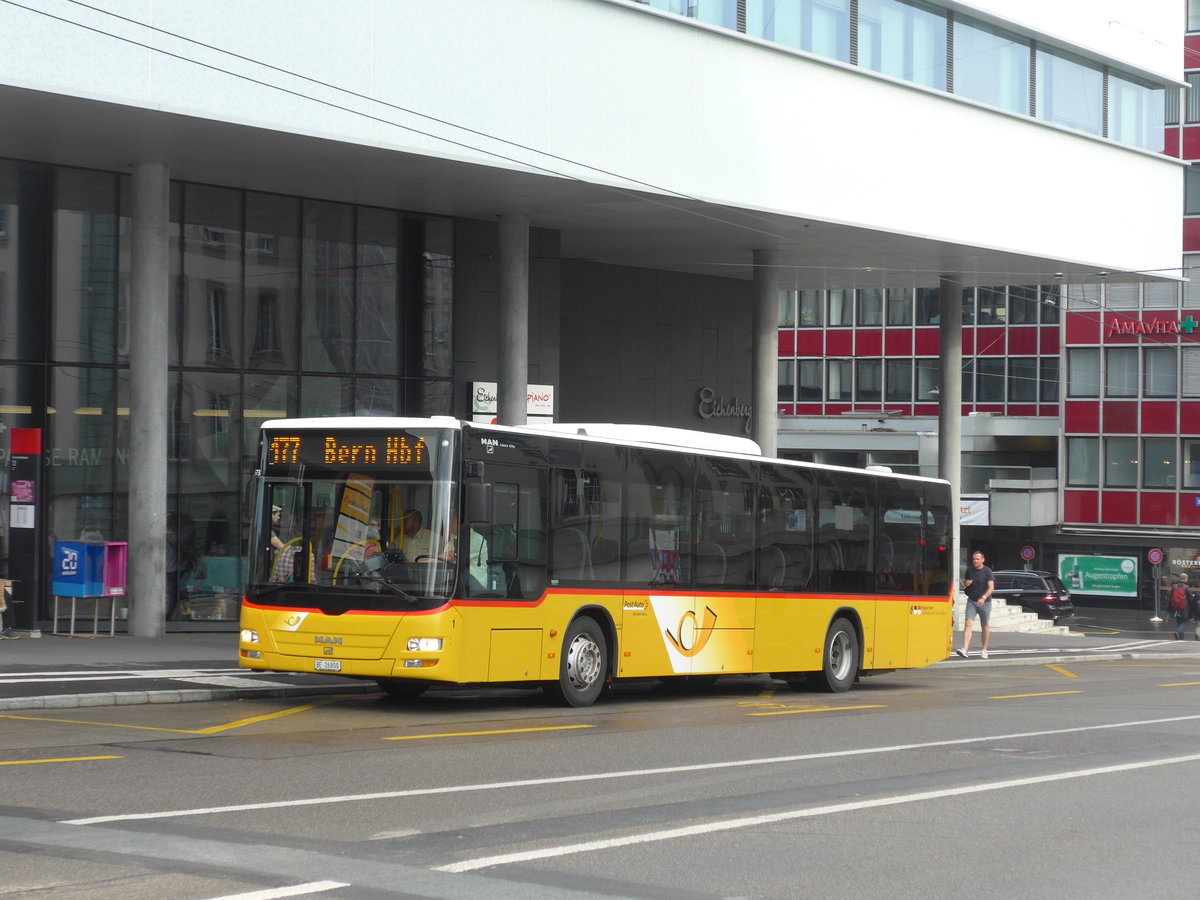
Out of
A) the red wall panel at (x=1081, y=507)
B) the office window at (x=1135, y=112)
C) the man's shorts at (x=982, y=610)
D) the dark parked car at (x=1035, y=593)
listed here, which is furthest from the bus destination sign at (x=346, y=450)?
the red wall panel at (x=1081, y=507)

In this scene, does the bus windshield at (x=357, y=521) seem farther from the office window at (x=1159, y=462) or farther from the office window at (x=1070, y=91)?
the office window at (x=1159, y=462)

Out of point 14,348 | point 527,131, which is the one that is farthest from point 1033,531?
point 14,348

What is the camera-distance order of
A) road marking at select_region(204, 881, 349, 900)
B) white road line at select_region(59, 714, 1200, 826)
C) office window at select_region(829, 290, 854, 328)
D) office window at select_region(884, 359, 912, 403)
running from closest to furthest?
road marking at select_region(204, 881, 349, 900)
white road line at select_region(59, 714, 1200, 826)
office window at select_region(884, 359, 912, 403)
office window at select_region(829, 290, 854, 328)

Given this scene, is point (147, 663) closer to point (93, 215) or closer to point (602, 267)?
point (93, 215)

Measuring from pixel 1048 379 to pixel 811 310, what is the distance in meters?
10.9

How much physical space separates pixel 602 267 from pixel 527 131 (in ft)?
32.0

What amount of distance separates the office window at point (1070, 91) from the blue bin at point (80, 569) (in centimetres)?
2164

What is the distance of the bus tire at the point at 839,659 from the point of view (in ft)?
66.4

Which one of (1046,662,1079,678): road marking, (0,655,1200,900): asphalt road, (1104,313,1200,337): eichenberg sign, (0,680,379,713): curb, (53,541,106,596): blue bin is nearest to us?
(0,655,1200,900): asphalt road

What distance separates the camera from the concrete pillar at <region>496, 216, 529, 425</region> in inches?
1081

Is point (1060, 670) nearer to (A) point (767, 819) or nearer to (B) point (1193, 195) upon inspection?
(A) point (767, 819)

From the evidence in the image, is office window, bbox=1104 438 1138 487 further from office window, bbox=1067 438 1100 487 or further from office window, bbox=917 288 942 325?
office window, bbox=917 288 942 325

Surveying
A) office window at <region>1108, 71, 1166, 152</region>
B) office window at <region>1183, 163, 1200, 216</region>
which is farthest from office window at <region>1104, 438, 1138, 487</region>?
office window at <region>1108, 71, 1166, 152</region>

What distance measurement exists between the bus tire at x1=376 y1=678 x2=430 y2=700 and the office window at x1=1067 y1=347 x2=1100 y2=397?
50.6 m
